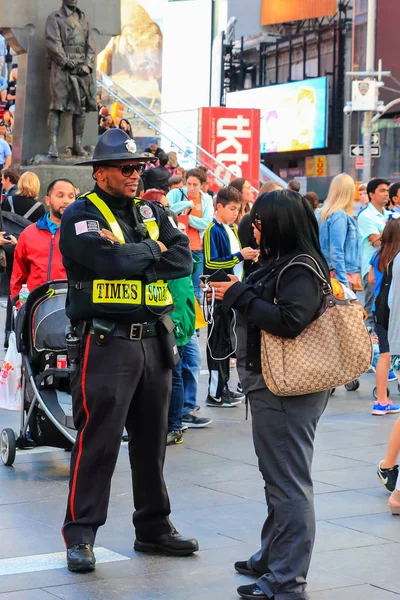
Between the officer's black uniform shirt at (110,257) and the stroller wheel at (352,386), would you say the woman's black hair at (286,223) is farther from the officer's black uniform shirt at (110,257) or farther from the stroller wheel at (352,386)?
the stroller wheel at (352,386)

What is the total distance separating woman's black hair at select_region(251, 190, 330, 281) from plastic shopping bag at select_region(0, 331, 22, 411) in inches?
133

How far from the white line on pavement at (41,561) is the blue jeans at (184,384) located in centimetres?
268

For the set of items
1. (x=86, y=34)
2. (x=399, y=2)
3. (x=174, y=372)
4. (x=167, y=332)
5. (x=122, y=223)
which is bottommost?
(x=174, y=372)

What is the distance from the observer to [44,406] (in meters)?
7.21

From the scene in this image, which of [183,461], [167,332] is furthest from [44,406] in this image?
[167,332]

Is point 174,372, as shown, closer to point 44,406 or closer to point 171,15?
point 44,406

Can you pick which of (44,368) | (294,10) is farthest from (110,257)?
(294,10)

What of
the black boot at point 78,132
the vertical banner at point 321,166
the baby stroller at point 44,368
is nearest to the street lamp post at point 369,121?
the vertical banner at point 321,166

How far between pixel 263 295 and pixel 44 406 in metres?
2.77

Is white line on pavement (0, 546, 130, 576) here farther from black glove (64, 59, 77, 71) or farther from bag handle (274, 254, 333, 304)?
black glove (64, 59, 77, 71)

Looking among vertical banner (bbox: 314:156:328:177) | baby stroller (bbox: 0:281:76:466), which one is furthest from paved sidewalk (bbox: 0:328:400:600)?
vertical banner (bbox: 314:156:328:177)

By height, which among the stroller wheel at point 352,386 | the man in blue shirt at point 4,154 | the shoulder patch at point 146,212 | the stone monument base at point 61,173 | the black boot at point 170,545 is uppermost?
the man in blue shirt at point 4,154

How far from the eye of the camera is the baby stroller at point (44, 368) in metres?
7.25

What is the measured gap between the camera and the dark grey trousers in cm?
471
